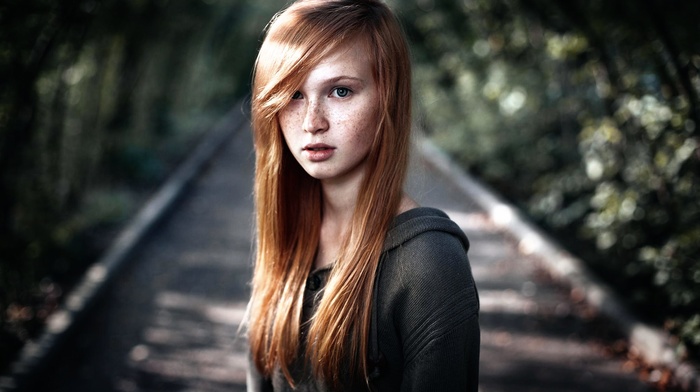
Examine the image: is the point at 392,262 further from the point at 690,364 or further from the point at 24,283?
the point at 24,283

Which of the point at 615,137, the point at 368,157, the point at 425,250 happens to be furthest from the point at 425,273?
the point at 615,137

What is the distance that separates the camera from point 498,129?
391 inches

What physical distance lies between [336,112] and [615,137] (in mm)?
4503

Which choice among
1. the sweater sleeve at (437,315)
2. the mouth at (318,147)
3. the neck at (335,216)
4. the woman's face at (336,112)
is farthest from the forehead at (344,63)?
the sweater sleeve at (437,315)

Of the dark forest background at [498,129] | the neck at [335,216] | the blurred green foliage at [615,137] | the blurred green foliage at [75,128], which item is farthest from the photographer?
the blurred green foliage at [75,128]

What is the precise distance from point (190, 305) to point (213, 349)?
0.95 m

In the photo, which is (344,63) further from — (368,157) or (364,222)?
(364,222)

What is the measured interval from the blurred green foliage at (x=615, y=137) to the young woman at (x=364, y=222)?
289 mm

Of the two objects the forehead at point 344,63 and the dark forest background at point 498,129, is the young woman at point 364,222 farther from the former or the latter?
the dark forest background at point 498,129

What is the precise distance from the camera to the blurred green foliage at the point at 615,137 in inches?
165

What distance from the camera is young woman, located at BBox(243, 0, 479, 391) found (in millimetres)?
1477

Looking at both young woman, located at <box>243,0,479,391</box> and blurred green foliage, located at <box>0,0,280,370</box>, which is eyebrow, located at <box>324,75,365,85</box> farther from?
blurred green foliage, located at <box>0,0,280,370</box>

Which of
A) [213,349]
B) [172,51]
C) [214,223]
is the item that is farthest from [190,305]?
[172,51]

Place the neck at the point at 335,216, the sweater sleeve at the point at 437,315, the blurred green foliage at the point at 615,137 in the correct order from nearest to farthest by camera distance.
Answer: the sweater sleeve at the point at 437,315
the neck at the point at 335,216
the blurred green foliage at the point at 615,137
